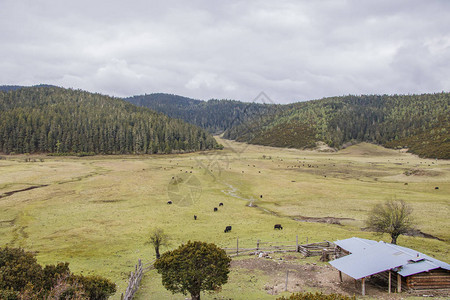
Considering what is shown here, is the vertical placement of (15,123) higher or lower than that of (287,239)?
higher

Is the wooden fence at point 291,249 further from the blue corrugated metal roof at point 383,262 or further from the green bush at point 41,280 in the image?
the green bush at point 41,280

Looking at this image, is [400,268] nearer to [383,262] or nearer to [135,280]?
[383,262]

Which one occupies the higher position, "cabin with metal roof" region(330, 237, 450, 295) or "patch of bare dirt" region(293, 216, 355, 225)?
"cabin with metal roof" region(330, 237, 450, 295)

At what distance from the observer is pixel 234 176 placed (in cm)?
10400

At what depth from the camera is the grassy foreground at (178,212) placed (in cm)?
3438

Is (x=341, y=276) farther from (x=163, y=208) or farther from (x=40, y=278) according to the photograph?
(x=163, y=208)

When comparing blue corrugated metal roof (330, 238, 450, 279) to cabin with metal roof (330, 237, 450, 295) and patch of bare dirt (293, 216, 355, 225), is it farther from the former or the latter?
patch of bare dirt (293, 216, 355, 225)

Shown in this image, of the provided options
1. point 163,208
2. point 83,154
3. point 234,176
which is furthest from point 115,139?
point 163,208

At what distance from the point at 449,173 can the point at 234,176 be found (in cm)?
7483

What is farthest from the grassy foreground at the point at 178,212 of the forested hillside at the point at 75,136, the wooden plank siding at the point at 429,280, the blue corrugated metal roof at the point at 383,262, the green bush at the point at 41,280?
the forested hillside at the point at 75,136

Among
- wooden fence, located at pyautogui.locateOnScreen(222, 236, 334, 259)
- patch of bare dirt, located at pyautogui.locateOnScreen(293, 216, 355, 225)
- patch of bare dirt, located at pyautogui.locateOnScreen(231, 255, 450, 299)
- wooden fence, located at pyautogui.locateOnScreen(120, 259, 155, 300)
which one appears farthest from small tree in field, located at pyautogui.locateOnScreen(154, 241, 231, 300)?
patch of bare dirt, located at pyautogui.locateOnScreen(293, 216, 355, 225)

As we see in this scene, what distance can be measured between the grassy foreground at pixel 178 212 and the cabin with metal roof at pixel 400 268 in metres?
8.44

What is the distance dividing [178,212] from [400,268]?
41184mm

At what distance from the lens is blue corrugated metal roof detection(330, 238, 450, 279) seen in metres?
23.8
